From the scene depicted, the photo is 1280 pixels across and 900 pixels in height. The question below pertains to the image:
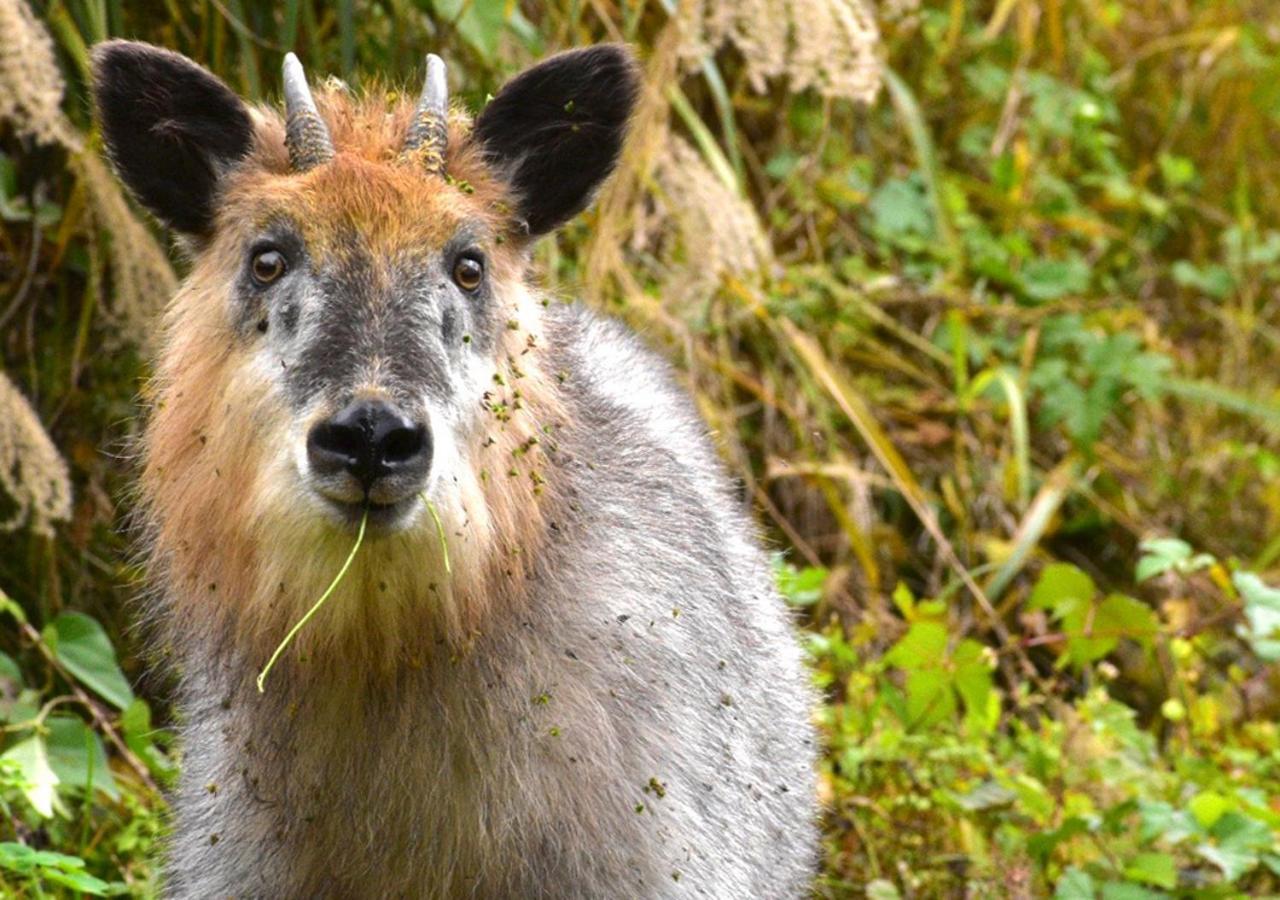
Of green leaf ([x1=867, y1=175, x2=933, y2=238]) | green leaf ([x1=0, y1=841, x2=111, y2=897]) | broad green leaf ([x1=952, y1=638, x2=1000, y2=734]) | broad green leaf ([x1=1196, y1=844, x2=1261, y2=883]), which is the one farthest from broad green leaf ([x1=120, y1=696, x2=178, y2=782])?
green leaf ([x1=867, y1=175, x2=933, y2=238])

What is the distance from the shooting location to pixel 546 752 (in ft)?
15.1

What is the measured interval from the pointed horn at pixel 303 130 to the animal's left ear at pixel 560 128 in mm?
446

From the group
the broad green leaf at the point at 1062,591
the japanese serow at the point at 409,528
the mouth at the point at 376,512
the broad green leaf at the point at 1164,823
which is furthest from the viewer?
the broad green leaf at the point at 1062,591

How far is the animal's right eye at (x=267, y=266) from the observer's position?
14.5ft

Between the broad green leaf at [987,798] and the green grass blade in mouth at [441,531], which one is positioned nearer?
the green grass blade in mouth at [441,531]

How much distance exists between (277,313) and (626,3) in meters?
3.68

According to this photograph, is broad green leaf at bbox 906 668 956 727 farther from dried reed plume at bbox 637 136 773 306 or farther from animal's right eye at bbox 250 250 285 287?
animal's right eye at bbox 250 250 285 287

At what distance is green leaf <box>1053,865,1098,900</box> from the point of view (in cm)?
598

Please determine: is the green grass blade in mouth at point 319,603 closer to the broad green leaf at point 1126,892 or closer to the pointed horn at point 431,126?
the pointed horn at point 431,126

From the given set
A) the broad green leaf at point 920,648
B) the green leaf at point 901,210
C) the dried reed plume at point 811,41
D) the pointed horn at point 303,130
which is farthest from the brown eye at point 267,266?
the green leaf at point 901,210

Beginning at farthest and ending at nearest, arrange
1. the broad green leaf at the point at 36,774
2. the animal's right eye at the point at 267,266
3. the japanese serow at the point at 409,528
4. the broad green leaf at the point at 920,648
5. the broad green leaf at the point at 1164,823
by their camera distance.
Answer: the broad green leaf at the point at 920,648 < the broad green leaf at the point at 1164,823 < the broad green leaf at the point at 36,774 < the animal's right eye at the point at 267,266 < the japanese serow at the point at 409,528

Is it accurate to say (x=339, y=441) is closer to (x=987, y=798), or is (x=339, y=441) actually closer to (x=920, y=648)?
(x=920, y=648)

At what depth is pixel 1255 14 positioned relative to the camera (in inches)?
454

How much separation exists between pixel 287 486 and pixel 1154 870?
3218 millimetres
